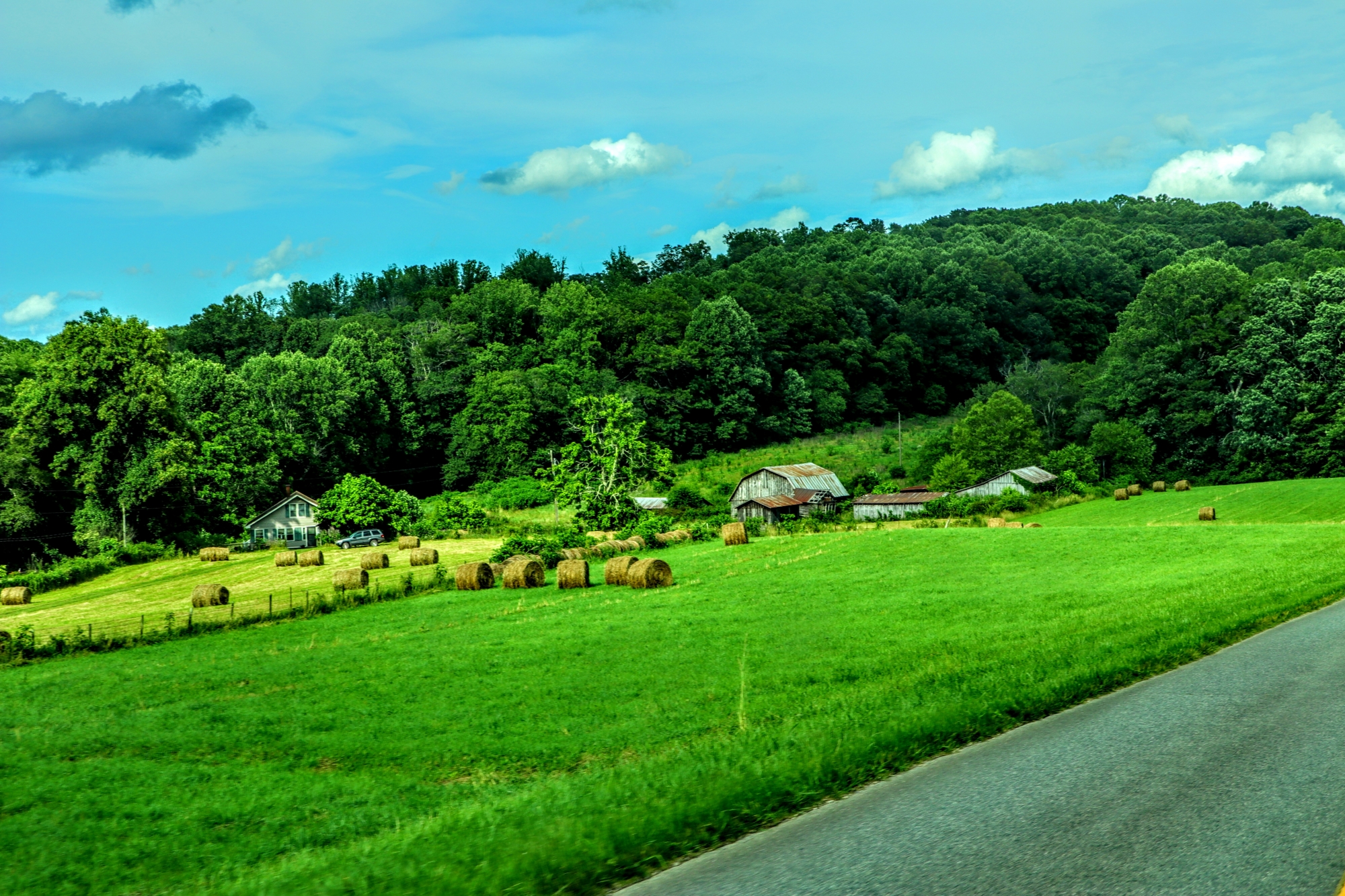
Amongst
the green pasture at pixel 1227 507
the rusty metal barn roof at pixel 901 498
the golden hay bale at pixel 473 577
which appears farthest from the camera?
the rusty metal barn roof at pixel 901 498

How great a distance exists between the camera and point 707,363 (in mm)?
105375

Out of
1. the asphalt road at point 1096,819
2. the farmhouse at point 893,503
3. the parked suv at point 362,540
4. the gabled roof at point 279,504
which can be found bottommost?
the farmhouse at point 893,503

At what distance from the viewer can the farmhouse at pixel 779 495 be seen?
74.9 m

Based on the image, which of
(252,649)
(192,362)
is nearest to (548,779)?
(252,649)

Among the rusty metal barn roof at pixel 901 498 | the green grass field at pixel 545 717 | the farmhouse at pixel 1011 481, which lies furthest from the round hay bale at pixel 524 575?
the farmhouse at pixel 1011 481

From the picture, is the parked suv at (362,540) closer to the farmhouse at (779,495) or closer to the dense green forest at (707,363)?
the dense green forest at (707,363)

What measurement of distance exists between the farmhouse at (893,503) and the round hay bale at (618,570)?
1646 inches

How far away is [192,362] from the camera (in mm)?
86188

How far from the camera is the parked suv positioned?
68.1 m

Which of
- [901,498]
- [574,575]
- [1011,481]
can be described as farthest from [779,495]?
[574,575]

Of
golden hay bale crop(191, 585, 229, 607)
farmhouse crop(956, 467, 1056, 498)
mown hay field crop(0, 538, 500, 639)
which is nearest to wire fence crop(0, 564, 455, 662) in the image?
golden hay bale crop(191, 585, 229, 607)

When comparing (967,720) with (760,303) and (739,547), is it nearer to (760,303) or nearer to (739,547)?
(739,547)

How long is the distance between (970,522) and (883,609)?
105ft

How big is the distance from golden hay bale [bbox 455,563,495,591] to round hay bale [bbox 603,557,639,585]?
5.14 m
